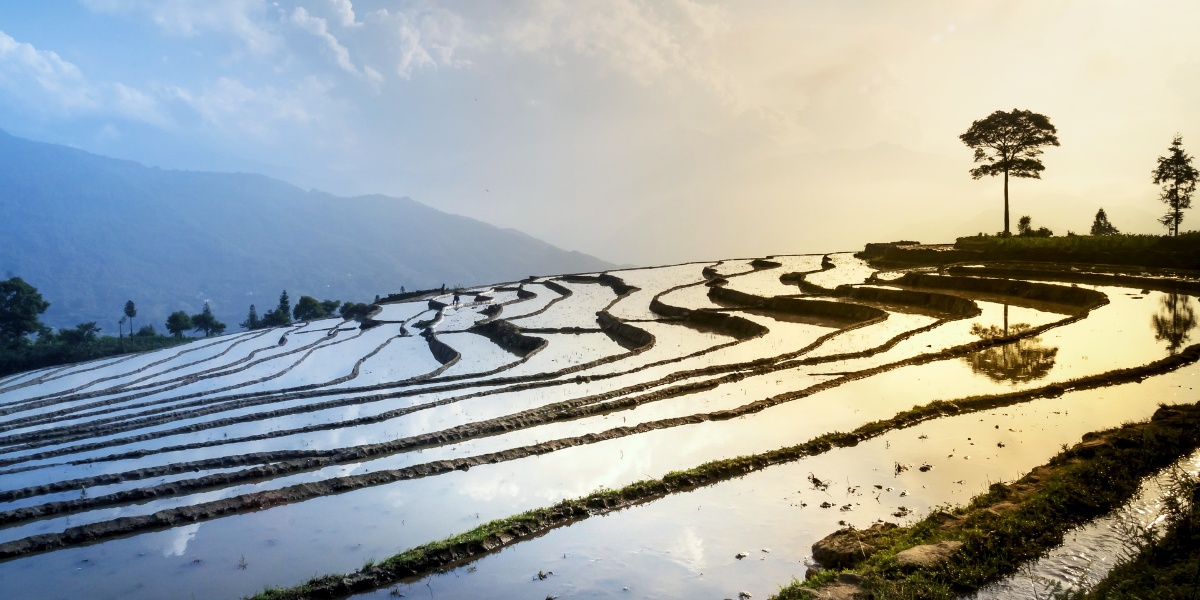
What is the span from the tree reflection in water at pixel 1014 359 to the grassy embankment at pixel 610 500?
46.4 inches

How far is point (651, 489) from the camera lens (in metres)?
10.0

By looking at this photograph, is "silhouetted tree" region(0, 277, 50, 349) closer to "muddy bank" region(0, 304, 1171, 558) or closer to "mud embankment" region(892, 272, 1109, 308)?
"muddy bank" region(0, 304, 1171, 558)

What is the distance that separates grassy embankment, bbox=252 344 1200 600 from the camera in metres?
7.96

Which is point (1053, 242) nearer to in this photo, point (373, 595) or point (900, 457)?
point (900, 457)

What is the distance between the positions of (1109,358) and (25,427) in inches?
1187

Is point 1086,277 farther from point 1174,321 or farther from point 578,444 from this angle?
point 578,444

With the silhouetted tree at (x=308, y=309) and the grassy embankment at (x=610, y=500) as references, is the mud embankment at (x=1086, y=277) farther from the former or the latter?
the silhouetted tree at (x=308, y=309)

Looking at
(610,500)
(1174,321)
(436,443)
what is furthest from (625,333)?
(610,500)

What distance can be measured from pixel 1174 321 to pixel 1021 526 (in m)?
16.2

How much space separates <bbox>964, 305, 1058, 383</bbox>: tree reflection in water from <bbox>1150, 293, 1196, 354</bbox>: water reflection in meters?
2.51

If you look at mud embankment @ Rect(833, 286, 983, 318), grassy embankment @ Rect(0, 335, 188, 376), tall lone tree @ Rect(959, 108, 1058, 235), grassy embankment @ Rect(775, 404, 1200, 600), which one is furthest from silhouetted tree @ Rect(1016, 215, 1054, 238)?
grassy embankment @ Rect(0, 335, 188, 376)

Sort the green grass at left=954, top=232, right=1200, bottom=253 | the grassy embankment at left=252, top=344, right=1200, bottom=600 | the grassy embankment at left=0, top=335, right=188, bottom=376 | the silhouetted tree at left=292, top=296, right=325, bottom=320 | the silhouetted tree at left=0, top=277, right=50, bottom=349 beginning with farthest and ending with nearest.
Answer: the silhouetted tree at left=292, top=296, right=325, bottom=320, the silhouetted tree at left=0, top=277, right=50, bottom=349, the grassy embankment at left=0, top=335, right=188, bottom=376, the green grass at left=954, top=232, right=1200, bottom=253, the grassy embankment at left=252, top=344, right=1200, bottom=600

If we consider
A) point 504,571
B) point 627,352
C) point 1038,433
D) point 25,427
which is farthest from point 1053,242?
point 25,427

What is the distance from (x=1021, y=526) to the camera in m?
6.95
